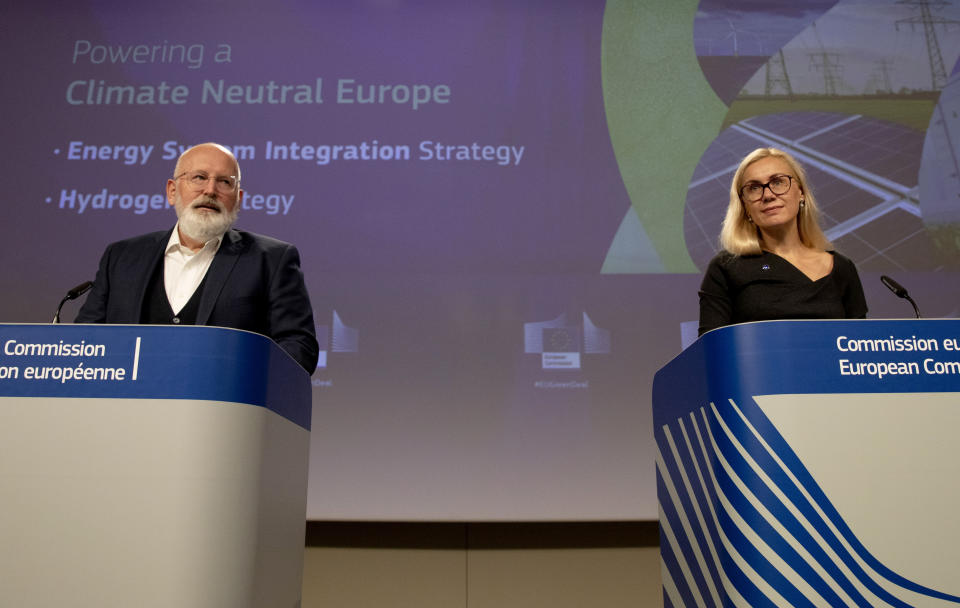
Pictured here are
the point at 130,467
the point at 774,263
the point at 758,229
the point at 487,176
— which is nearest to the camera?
the point at 130,467

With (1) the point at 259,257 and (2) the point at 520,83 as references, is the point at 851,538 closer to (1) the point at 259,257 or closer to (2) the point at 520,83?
(1) the point at 259,257

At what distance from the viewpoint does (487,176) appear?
3.79 m

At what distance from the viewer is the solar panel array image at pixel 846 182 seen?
3.71m

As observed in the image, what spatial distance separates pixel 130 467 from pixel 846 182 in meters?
3.45

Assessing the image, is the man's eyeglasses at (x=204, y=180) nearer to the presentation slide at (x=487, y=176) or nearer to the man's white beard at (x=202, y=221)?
the man's white beard at (x=202, y=221)

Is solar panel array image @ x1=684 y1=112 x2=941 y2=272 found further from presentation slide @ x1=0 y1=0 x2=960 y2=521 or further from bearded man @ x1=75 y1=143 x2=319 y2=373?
bearded man @ x1=75 y1=143 x2=319 y2=373

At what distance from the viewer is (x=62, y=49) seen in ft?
13.0

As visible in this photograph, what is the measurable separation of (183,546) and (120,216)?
2767mm

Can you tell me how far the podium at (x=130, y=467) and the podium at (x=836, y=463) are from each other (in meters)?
0.88

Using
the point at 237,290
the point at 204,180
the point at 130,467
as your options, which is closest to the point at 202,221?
the point at 204,180

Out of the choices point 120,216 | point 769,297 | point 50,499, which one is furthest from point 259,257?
point 120,216

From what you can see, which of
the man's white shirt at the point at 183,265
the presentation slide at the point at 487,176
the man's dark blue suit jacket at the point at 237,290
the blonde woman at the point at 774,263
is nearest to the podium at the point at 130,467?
the man's dark blue suit jacket at the point at 237,290

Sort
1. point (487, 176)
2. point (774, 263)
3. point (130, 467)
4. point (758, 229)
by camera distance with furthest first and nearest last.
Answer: point (487, 176) < point (758, 229) < point (774, 263) < point (130, 467)

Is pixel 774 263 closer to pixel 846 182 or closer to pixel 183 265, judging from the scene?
pixel 183 265
